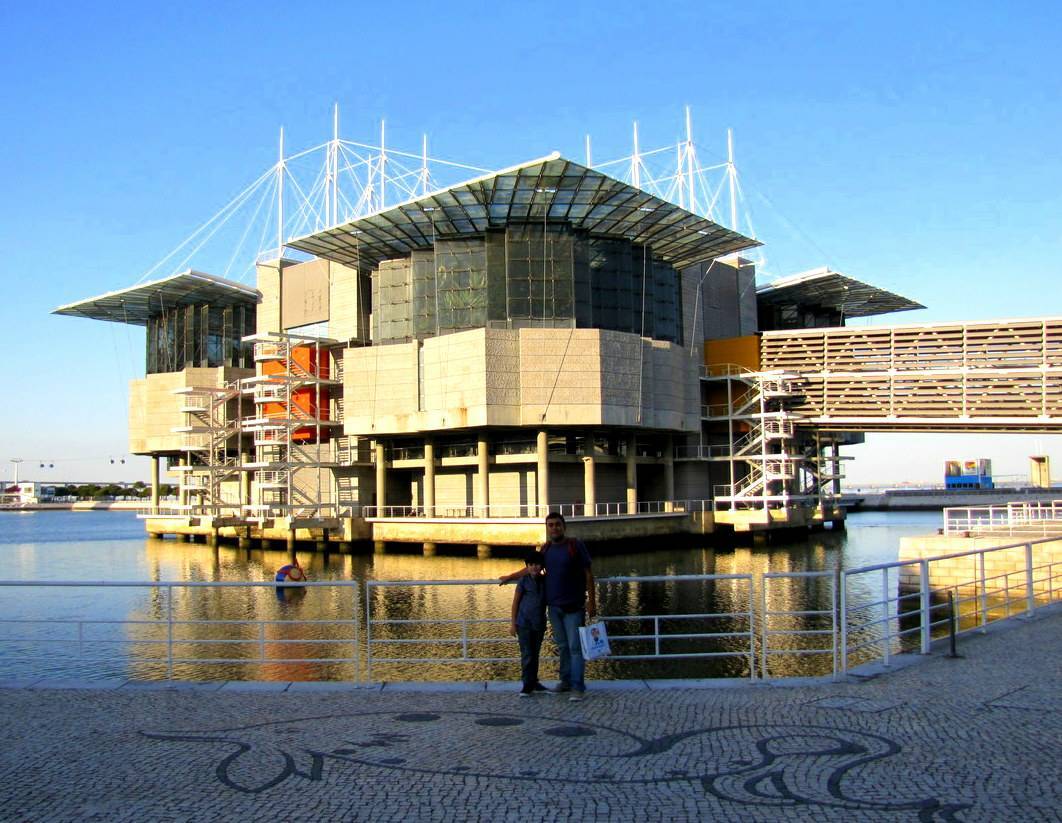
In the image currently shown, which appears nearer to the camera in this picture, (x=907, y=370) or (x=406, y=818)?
(x=406, y=818)

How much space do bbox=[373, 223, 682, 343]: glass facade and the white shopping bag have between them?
50.2m

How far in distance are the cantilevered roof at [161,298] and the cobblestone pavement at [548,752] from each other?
239ft

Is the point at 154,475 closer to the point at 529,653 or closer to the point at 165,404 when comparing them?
the point at 165,404

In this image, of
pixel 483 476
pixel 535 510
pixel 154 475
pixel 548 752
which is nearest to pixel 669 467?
pixel 535 510

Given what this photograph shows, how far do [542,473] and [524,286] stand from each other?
12.0 m

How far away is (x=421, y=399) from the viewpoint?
64562mm

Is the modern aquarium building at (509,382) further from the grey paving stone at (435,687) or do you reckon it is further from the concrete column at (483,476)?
the grey paving stone at (435,687)

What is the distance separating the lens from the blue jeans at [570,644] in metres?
12.3

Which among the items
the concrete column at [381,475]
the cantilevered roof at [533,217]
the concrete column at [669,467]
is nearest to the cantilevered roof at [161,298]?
the cantilevered roof at [533,217]

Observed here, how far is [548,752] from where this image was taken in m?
9.51

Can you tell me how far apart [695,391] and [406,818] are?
210 feet

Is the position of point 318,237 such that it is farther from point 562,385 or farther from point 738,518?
point 738,518

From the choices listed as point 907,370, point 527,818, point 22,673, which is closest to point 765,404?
point 907,370

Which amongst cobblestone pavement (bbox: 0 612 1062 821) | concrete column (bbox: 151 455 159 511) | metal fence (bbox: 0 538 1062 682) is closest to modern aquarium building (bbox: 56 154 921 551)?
concrete column (bbox: 151 455 159 511)
